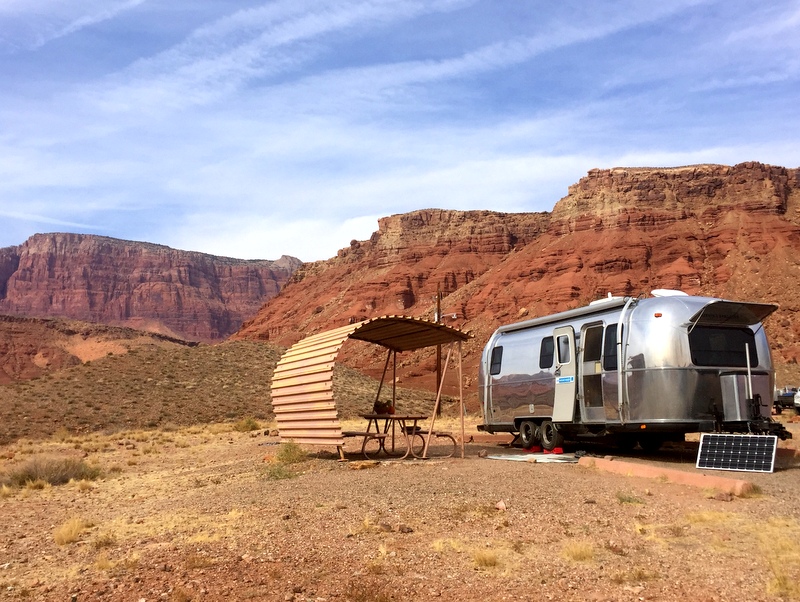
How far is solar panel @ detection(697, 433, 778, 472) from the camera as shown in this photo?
1121 centimetres

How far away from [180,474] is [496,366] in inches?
293

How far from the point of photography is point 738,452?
37.7ft

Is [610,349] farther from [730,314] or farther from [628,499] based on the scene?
[628,499]

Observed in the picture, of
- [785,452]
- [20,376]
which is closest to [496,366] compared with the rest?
[785,452]

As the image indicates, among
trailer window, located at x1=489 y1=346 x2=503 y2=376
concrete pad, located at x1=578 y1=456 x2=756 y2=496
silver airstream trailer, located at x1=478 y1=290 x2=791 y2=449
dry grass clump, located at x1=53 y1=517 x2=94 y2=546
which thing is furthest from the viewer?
trailer window, located at x1=489 y1=346 x2=503 y2=376

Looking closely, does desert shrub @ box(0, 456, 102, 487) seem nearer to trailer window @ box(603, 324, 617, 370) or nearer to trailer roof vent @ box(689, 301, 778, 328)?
trailer window @ box(603, 324, 617, 370)

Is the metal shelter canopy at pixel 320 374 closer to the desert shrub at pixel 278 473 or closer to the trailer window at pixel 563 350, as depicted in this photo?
the desert shrub at pixel 278 473

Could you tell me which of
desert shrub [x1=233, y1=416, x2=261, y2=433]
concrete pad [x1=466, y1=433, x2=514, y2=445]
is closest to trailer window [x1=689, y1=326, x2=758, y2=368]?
concrete pad [x1=466, y1=433, x2=514, y2=445]

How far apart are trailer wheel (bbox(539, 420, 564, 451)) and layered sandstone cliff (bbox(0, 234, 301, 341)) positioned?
164 m

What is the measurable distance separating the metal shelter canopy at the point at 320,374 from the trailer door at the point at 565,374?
1.91m

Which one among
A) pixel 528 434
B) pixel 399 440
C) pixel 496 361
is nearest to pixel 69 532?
pixel 528 434

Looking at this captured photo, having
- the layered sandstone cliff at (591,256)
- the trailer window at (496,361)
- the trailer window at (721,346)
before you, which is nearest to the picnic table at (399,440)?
the trailer window at (496,361)

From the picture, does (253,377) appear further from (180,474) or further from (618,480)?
(618,480)

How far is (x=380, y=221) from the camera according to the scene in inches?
4742
